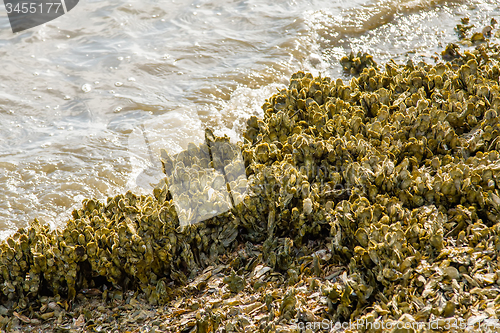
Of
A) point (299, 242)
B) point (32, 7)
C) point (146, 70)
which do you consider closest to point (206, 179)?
point (299, 242)

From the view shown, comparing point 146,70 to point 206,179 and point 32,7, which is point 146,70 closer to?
point 32,7

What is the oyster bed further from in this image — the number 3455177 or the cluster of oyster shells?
the number 3455177

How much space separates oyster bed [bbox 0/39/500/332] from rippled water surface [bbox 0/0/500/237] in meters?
1.47

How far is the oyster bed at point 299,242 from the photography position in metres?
2.37

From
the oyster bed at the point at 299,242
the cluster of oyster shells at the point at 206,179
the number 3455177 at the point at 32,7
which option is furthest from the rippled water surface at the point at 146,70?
the oyster bed at the point at 299,242

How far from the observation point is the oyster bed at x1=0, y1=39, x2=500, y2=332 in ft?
7.77

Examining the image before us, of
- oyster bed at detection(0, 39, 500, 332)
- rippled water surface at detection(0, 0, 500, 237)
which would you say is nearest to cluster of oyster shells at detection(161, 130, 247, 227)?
oyster bed at detection(0, 39, 500, 332)

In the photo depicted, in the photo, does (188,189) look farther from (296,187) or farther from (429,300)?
(429,300)

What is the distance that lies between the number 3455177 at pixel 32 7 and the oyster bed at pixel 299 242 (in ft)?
21.8

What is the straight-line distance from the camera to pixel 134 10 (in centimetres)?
823

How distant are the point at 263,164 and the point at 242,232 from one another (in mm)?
591

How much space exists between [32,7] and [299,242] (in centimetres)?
825

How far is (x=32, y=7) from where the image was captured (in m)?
8.36

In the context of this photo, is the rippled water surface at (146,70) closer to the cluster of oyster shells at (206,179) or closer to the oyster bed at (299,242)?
the cluster of oyster shells at (206,179)
